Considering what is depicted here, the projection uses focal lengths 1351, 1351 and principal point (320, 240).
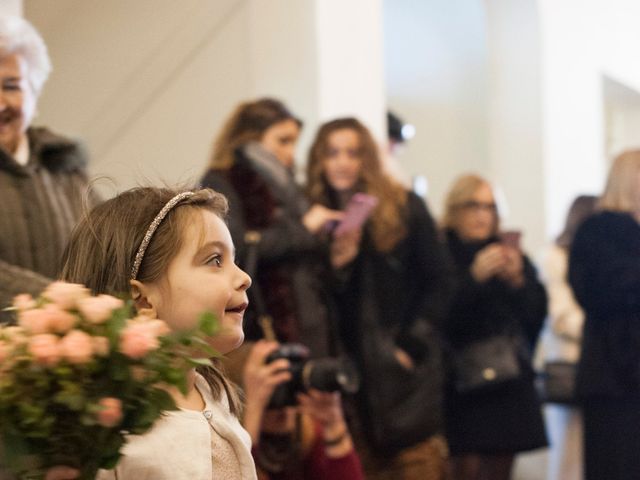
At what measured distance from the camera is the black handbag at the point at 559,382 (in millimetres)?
Result: 6008

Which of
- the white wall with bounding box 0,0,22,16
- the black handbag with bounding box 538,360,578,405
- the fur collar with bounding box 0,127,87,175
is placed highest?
the white wall with bounding box 0,0,22,16

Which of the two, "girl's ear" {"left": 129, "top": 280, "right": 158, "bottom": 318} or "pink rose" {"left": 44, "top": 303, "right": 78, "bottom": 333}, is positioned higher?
"pink rose" {"left": 44, "top": 303, "right": 78, "bottom": 333}

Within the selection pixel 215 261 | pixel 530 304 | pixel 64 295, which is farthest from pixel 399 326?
pixel 64 295

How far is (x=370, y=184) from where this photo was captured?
→ 15.8 feet

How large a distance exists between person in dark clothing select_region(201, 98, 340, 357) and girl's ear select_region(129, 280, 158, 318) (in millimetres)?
1824

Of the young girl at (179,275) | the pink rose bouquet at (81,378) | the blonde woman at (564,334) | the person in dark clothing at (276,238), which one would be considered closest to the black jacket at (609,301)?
the blonde woman at (564,334)

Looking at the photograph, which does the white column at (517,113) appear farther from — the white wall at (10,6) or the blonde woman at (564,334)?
the white wall at (10,6)

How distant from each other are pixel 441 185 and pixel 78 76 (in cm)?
452

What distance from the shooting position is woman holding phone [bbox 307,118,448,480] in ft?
15.3

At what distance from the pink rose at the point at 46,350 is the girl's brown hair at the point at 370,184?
305cm

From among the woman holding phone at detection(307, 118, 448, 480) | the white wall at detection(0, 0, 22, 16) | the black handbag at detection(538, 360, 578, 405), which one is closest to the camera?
the white wall at detection(0, 0, 22, 16)

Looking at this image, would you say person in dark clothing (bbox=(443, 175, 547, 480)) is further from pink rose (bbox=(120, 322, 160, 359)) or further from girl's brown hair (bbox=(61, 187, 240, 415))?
pink rose (bbox=(120, 322, 160, 359))

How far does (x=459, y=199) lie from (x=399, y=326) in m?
1.32

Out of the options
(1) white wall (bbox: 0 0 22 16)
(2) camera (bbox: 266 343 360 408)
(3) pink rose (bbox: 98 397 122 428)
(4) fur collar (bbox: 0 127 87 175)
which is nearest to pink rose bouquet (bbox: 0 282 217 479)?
(3) pink rose (bbox: 98 397 122 428)
